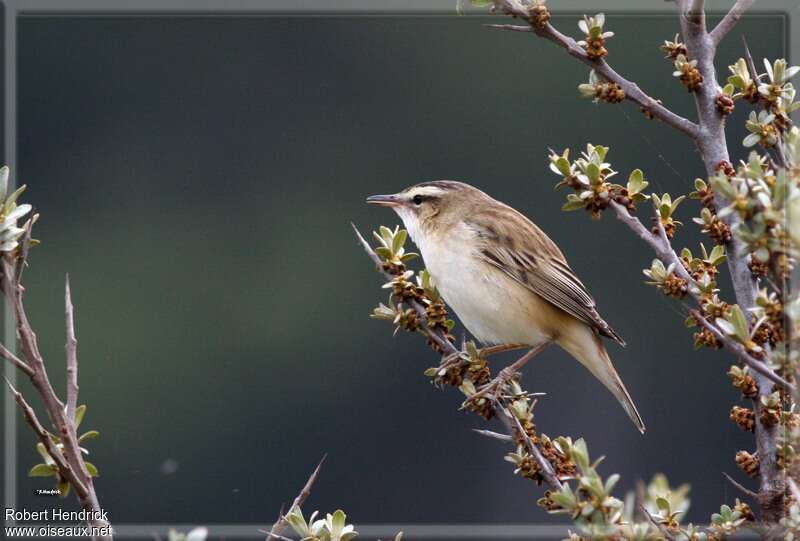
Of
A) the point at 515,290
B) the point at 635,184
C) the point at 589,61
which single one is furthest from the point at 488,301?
the point at 589,61

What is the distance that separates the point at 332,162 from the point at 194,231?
1909mm

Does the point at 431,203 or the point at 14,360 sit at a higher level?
the point at 14,360

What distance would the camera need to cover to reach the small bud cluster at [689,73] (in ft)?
9.21

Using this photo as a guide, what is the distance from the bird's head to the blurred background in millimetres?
5832

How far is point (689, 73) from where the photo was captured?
2814 mm

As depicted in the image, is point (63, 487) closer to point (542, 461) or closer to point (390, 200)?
point (542, 461)

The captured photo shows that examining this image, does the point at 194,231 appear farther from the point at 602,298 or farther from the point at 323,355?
the point at 602,298

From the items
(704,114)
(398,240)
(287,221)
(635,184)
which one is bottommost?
(287,221)

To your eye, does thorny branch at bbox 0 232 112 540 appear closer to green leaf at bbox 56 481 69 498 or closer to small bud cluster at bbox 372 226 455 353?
green leaf at bbox 56 481 69 498

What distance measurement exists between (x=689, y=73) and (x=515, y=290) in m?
1.47

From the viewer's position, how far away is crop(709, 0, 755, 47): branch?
282 cm

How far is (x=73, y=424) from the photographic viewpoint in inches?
89.5

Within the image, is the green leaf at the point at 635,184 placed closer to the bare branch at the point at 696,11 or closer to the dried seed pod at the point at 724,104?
the dried seed pod at the point at 724,104

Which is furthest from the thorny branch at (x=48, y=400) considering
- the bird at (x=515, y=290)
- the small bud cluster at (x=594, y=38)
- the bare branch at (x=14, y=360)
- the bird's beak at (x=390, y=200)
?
the bird's beak at (x=390, y=200)
